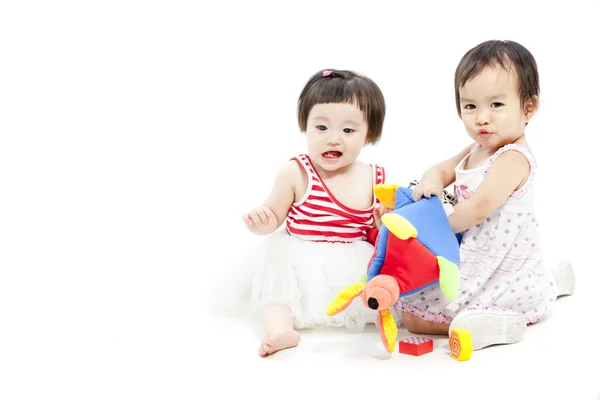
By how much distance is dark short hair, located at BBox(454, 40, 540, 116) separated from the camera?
6.73 feet

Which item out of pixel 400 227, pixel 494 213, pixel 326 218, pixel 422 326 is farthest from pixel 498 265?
pixel 326 218

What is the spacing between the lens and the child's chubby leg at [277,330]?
197cm

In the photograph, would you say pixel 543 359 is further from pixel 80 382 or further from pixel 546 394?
pixel 80 382

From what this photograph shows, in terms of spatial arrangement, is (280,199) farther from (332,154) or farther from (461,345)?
(461,345)

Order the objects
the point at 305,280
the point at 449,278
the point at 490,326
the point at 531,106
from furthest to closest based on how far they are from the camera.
A: the point at 305,280 → the point at 531,106 → the point at 490,326 → the point at 449,278

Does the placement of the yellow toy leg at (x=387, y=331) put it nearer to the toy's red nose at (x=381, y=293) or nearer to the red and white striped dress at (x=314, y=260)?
the toy's red nose at (x=381, y=293)

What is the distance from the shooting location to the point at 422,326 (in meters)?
2.15

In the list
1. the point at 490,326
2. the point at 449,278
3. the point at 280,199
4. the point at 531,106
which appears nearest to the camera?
the point at 449,278

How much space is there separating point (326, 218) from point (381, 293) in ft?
1.48

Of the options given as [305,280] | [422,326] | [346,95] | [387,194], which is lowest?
[422,326]

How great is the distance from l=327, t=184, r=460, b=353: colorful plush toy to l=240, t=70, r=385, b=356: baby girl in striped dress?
216mm

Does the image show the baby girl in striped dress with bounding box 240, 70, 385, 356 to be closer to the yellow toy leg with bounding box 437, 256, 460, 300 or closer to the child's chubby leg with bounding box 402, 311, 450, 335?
the child's chubby leg with bounding box 402, 311, 450, 335

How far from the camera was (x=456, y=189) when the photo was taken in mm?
2205

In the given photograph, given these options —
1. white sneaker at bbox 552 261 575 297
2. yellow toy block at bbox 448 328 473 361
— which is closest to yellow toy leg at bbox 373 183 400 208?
yellow toy block at bbox 448 328 473 361
